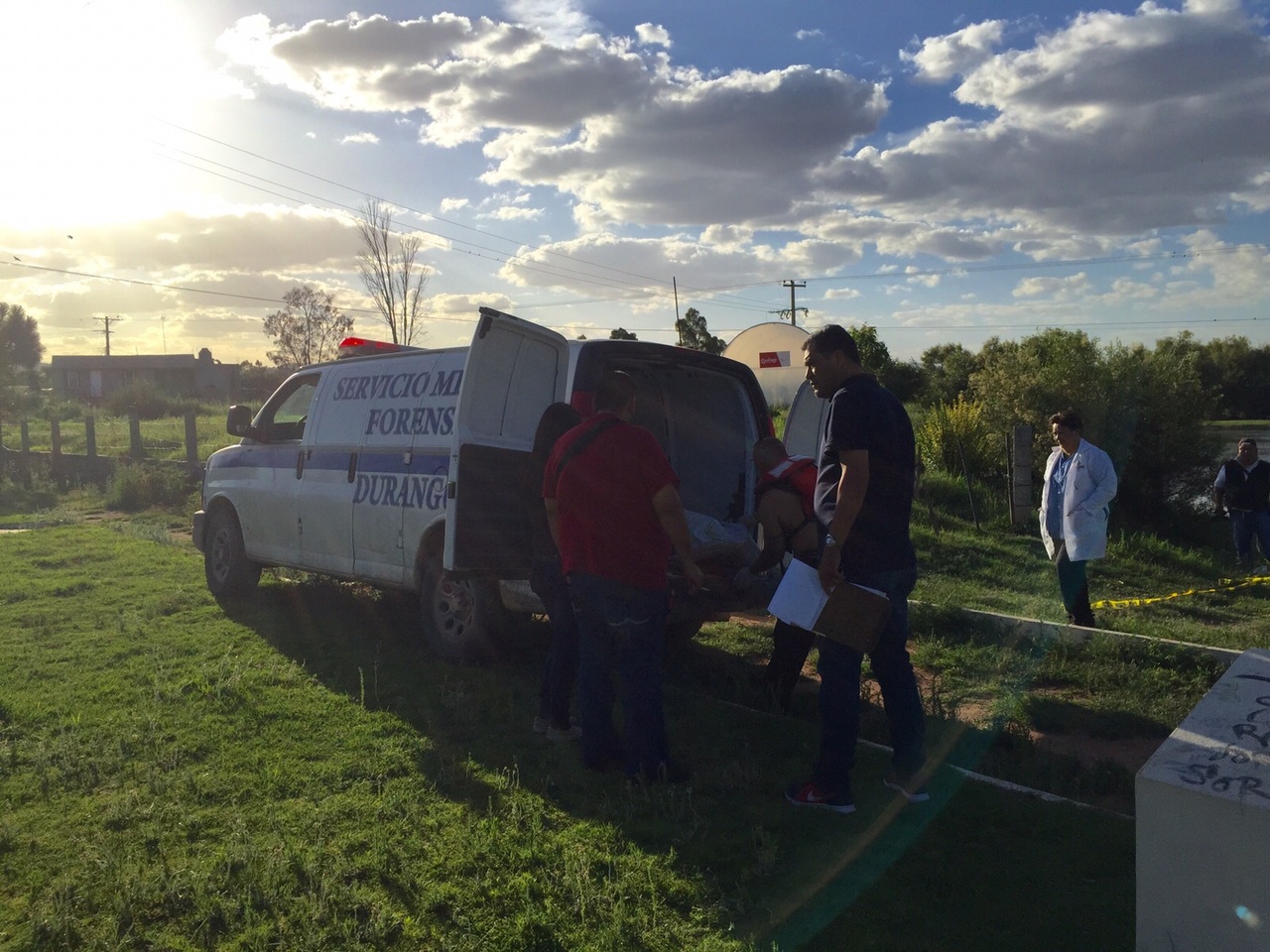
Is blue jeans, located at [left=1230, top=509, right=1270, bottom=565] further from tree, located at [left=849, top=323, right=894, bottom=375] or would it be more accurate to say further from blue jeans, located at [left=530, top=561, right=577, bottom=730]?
tree, located at [left=849, top=323, right=894, bottom=375]

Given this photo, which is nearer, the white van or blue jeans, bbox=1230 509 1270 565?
the white van

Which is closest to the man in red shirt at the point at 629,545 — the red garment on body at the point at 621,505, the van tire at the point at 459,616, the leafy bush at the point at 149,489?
the red garment on body at the point at 621,505

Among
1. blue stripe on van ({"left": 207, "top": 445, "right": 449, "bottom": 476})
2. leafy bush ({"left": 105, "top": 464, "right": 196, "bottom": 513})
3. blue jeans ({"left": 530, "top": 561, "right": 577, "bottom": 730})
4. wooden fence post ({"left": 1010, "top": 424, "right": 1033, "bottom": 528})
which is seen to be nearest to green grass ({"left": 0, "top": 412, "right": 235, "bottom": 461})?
leafy bush ({"left": 105, "top": 464, "right": 196, "bottom": 513})

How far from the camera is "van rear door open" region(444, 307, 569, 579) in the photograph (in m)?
5.93

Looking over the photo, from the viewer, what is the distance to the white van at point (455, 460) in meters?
6.08

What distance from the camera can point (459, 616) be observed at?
22.4ft

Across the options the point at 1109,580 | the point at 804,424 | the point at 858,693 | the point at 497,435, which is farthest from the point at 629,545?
the point at 1109,580

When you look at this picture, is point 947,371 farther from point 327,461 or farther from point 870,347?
point 327,461

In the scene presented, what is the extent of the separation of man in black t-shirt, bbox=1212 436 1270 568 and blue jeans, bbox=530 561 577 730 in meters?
9.45

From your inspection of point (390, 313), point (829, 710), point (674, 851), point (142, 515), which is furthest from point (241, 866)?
point (390, 313)

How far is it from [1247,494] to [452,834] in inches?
421

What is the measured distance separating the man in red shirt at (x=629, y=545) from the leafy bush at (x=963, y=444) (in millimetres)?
12115

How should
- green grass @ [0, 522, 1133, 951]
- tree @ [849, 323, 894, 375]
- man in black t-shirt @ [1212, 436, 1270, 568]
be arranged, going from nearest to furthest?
1. green grass @ [0, 522, 1133, 951]
2. man in black t-shirt @ [1212, 436, 1270, 568]
3. tree @ [849, 323, 894, 375]

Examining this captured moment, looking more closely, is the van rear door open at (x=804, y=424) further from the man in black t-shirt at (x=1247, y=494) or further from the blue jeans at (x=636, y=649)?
the man in black t-shirt at (x=1247, y=494)
